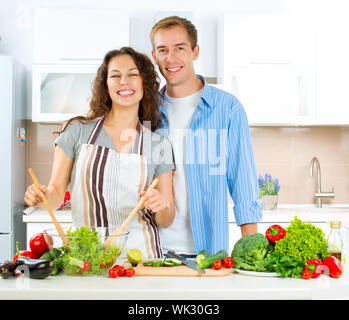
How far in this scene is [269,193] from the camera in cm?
146

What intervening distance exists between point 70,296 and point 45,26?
0.79 metres

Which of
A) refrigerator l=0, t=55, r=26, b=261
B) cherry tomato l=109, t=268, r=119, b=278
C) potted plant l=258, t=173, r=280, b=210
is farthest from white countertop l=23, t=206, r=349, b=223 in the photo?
refrigerator l=0, t=55, r=26, b=261

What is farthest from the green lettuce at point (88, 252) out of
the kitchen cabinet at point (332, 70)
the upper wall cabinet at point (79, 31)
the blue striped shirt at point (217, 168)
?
the kitchen cabinet at point (332, 70)

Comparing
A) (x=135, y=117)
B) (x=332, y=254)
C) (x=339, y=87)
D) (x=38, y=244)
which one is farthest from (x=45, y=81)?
(x=339, y=87)

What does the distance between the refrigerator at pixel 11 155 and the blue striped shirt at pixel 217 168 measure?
398 mm

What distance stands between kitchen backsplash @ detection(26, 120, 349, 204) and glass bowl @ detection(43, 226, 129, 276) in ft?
1.22

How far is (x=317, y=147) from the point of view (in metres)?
1.84

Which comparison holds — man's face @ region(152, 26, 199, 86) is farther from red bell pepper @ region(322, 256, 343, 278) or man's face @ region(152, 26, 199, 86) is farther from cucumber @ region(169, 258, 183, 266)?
red bell pepper @ region(322, 256, 343, 278)

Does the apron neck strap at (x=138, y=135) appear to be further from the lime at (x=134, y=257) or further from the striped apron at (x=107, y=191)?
the lime at (x=134, y=257)

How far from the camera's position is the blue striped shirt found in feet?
3.67

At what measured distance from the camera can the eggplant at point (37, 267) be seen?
0.77 meters

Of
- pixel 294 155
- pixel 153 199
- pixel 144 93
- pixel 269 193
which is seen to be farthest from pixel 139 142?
pixel 294 155

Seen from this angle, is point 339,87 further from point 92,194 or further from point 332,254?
point 92,194

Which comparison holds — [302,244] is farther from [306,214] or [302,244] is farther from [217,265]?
[306,214]
